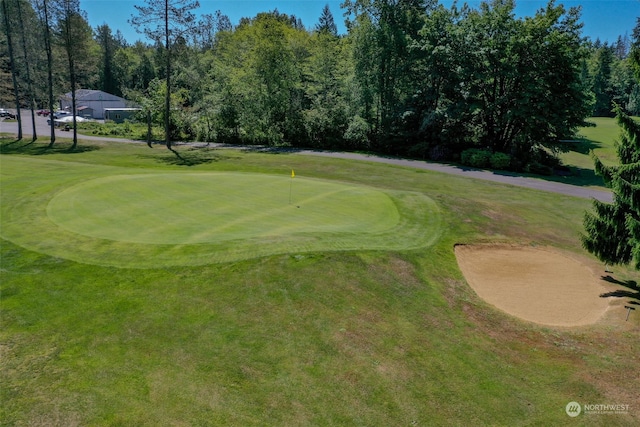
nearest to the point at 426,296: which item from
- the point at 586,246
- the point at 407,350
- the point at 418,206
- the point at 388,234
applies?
the point at 407,350

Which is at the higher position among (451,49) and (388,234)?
(451,49)

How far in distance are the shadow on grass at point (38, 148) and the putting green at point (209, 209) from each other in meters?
25.3

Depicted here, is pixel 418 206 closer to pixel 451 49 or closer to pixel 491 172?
→ pixel 491 172

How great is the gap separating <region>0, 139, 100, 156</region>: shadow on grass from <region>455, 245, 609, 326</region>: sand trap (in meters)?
37.5

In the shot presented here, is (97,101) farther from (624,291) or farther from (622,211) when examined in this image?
(624,291)

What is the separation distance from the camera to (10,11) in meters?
38.8

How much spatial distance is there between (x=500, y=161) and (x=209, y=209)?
1088 inches

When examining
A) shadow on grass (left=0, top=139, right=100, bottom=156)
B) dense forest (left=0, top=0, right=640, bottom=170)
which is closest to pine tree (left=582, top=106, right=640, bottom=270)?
dense forest (left=0, top=0, right=640, bottom=170)

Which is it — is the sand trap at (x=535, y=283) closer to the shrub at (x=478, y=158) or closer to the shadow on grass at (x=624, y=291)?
the shadow on grass at (x=624, y=291)

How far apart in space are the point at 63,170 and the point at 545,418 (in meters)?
26.7

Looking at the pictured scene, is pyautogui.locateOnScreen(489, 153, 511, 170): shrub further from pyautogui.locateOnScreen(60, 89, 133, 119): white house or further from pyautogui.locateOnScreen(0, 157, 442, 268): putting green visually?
pyautogui.locateOnScreen(60, 89, 133, 119): white house

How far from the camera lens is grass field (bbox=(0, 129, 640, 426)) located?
20.8 ft

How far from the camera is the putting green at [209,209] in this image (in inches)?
458

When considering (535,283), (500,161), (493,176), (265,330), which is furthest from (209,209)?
(500,161)
